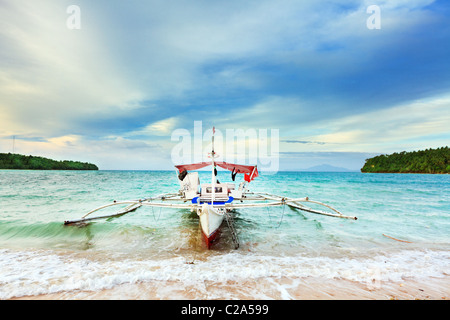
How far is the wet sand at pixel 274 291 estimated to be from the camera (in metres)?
4.33

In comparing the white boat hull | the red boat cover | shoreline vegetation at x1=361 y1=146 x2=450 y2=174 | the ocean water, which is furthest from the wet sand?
shoreline vegetation at x1=361 y1=146 x2=450 y2=174

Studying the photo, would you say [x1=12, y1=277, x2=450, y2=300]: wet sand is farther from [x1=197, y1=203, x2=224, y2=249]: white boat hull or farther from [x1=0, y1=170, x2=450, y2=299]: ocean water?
[x1=197, y1=203, x2=224, y2=249]: white boat hull

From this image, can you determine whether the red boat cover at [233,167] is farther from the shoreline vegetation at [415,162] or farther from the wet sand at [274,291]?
the shoreline vegetation at [415,162]

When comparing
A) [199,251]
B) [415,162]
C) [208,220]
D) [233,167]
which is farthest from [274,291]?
[415,162]

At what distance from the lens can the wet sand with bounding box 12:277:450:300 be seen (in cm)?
433

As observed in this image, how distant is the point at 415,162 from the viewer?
86.4 m

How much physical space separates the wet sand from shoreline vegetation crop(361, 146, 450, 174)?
4227 inches

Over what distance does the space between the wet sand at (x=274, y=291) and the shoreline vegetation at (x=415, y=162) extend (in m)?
107

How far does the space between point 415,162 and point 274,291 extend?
114 m

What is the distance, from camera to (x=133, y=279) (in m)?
5.02

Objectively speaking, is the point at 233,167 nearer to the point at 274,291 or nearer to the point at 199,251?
the point at 199,251

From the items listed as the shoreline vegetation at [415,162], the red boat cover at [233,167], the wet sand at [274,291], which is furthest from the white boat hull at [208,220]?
the shoreline vegetation at [415,162]
